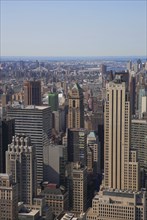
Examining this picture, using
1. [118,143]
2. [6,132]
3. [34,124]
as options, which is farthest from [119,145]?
[6,132]

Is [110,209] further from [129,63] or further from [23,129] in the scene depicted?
[129,63]

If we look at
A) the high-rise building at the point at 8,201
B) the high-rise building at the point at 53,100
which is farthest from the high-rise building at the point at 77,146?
the high-rise building at the point at 53,100

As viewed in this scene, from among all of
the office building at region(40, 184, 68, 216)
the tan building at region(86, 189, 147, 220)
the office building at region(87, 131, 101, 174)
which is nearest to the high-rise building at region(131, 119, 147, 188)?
the office building at region(87, 131, 101, 174)

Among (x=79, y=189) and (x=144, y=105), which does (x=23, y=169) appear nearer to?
(x=79, y=189)

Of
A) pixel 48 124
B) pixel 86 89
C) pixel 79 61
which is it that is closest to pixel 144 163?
pixel 48 124

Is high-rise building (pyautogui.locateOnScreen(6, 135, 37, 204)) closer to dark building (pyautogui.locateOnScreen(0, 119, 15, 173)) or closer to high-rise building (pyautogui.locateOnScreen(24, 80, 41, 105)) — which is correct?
dark building (pyautogui.locateOnScreen(0, 119, 15, 173))
